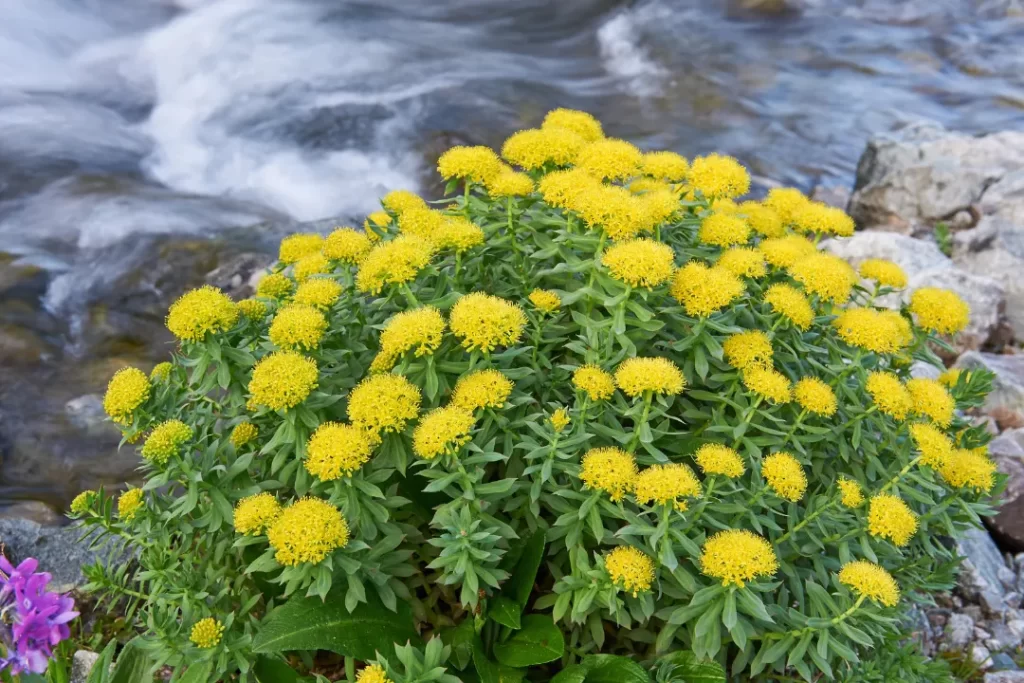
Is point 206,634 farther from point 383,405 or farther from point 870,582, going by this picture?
point 870,582

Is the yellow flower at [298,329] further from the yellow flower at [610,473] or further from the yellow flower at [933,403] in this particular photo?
the yellow flower at [933,403]

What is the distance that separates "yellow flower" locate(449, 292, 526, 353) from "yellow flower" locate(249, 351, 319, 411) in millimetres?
582

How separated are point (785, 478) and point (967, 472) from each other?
Result: 35.3 inches

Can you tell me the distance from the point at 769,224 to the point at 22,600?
3.32m

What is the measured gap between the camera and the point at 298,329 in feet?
9.95

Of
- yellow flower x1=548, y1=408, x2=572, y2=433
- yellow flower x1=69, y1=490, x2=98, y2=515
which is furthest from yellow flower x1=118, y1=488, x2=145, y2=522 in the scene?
yellow flower x1=548, y1=408, x2=572, y2=433

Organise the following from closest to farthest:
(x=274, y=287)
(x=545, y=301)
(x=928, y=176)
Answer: (x=545, y=301), (x=274, y=287), (x=928, y=176)

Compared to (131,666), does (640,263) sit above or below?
above

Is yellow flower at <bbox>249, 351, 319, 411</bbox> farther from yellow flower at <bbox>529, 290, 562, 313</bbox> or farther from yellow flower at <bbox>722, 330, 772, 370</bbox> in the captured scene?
yellow flower at <bbox>722, 330, 772, 370</bbox>

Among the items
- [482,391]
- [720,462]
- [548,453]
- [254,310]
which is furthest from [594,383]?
[254,310]

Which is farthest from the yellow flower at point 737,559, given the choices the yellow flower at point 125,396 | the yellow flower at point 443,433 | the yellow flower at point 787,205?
the yellow flower at point 125,396

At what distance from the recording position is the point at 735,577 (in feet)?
8.73

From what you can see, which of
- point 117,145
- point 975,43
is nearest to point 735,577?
point 117,145

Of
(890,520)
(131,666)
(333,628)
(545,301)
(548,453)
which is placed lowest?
(131,666)
